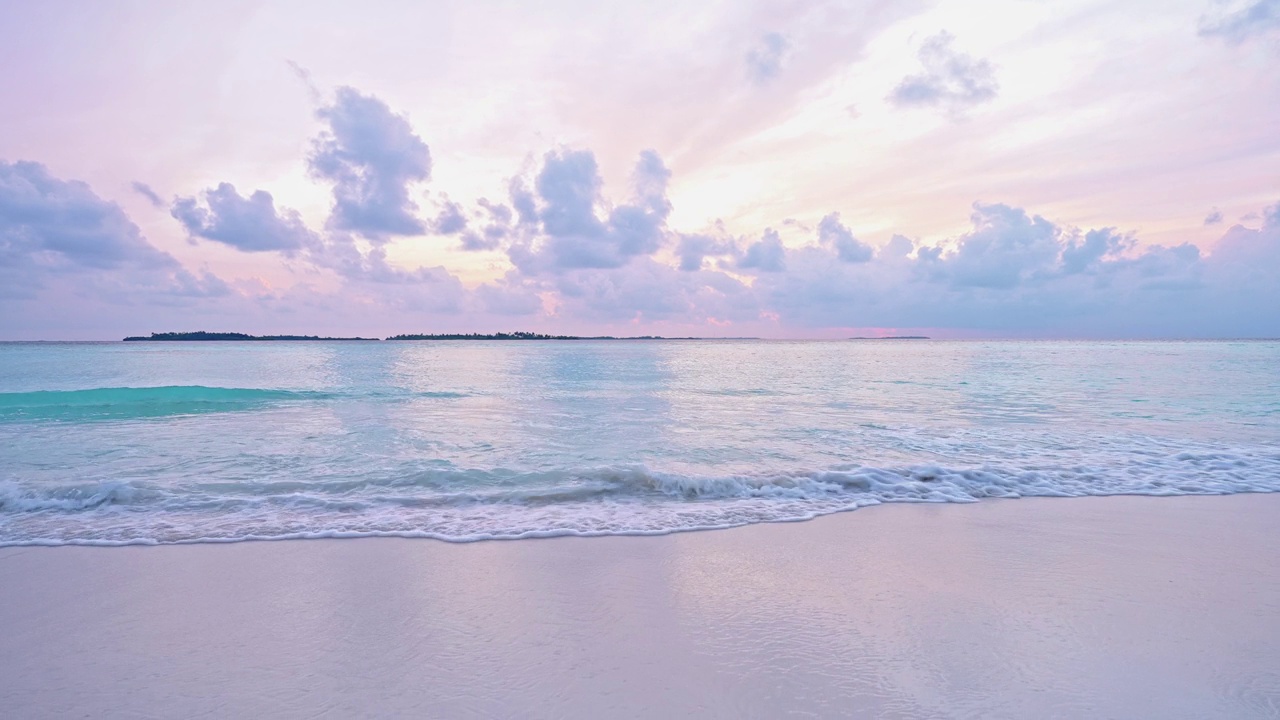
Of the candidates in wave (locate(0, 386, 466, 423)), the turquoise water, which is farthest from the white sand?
wave (locate(0, 386, 466, 423))

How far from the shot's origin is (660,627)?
4.56 metres

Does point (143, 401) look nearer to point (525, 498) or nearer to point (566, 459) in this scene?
point (566, 459)

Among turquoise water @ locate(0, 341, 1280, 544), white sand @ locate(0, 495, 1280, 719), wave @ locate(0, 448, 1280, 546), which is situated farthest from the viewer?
turquoise water @ locate(0, 341, 1280, 544)

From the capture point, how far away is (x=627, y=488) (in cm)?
916

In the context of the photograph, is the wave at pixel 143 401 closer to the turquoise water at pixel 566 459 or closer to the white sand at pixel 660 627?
the turquoise water at pixel 566 459

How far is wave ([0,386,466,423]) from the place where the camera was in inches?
719

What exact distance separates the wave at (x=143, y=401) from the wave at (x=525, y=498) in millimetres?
11293

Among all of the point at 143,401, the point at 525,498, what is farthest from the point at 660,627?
the point at 143,401

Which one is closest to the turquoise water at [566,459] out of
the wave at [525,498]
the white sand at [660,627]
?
the wave at [525,498]

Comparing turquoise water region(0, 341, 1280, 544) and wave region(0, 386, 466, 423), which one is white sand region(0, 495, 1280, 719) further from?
wave region(0, 386, 466, 423)

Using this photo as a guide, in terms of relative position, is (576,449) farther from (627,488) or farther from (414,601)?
(414,601)

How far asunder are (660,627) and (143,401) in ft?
80.1

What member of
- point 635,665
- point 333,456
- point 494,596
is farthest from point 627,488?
point 333,456

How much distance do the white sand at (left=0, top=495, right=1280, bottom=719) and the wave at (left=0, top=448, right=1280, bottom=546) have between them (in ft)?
2.04
